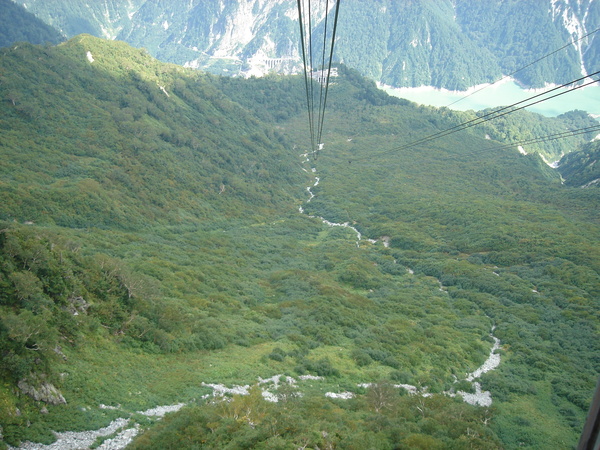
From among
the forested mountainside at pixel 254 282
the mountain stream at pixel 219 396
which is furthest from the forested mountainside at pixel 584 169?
the mountain stream at pixel 219 396

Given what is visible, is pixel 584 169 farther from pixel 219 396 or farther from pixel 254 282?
pixel 219 396

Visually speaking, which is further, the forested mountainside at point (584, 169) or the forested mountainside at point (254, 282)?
the forested mountainside at point (584, 169)

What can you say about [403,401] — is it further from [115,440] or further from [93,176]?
[93,176]

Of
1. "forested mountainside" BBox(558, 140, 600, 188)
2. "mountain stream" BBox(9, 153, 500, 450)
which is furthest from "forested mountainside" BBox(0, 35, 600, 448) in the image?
"forested mountainside" BBox(558, 140, 600, 188)

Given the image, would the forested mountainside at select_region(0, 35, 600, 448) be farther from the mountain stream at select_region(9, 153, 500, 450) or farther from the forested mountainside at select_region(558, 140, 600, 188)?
the forested mountainside at select_region(558, 140, 600, 188)

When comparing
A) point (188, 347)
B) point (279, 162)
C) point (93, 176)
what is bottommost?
point (188, 347)

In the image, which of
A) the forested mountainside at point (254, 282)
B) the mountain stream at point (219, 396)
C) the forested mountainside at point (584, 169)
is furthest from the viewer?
the forested mountainside at point (584, 169)

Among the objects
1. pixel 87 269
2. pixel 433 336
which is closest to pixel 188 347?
pixel 87 269

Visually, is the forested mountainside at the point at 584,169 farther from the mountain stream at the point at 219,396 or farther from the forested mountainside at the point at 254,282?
the mountain stream at the point at 219,396
